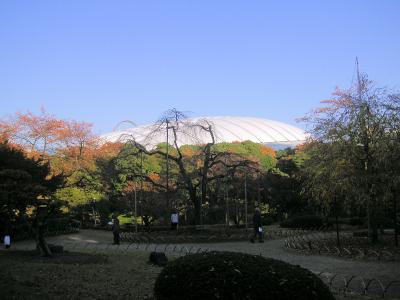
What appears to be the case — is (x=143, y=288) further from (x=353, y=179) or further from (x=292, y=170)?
(x=292, y=170)

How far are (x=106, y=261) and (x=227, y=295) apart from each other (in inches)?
320

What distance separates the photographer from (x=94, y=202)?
35.7 m

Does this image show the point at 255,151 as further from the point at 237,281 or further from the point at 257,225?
the point at 237,281

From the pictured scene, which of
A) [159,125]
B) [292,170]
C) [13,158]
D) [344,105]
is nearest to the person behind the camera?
[344,105]

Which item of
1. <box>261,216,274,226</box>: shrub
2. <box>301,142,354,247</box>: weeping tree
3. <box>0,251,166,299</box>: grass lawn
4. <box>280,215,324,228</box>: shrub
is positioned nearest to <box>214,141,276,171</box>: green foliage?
<box>261,216,274,226</box>: shrub

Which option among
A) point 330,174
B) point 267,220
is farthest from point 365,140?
point 267,220

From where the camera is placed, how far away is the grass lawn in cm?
762

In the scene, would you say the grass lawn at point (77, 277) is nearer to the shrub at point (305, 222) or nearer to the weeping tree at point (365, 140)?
the weeping tree at point (365, 140)

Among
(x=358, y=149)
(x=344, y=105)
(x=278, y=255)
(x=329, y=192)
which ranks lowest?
(x=278, y=255)

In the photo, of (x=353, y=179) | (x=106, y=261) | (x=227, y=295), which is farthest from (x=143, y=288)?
(x=353, y=179)

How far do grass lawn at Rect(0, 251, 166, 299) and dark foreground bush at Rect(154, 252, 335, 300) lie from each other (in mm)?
2100

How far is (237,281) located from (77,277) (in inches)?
204

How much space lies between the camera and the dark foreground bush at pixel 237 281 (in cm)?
583

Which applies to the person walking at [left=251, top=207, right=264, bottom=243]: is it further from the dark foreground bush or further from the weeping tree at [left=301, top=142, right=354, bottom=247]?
the dark foreground bush
